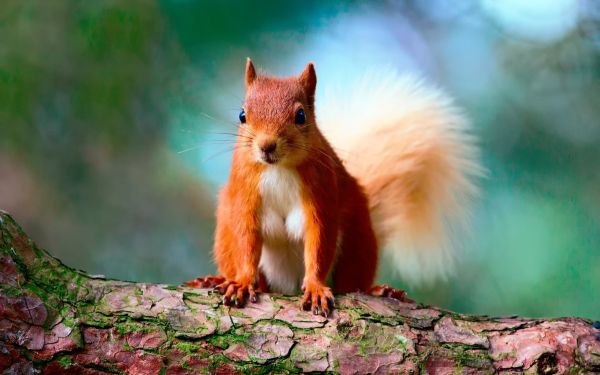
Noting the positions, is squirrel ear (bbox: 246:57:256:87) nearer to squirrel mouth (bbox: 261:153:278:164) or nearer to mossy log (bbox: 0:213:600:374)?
squirrel mouth (bbox: 261:153:278:164)

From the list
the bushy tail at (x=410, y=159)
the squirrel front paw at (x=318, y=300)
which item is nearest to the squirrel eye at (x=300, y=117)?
the squirrel front paw at (x=318, y=300)

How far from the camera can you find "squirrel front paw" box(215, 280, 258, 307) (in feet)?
4.93

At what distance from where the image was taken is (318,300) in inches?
60.5

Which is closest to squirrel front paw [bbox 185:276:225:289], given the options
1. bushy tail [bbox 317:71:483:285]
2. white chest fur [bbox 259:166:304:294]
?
white chest fur [bbox 259:166:304:294]

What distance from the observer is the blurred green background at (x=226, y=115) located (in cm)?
230

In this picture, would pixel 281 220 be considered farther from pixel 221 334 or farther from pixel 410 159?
pixel 410 159

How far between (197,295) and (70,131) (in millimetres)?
1038

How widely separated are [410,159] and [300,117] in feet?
2.38

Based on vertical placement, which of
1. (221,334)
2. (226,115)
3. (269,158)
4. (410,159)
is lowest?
(221,334)

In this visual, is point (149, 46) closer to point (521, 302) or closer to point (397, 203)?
point (397, 203)

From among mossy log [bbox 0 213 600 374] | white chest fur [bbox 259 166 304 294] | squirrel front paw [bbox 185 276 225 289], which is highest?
white chest fur [bbox 259 166 304 294]

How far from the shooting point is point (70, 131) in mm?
2299

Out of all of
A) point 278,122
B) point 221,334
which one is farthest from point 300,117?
point 221,334

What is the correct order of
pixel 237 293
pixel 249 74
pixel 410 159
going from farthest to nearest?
pixel 410 159 → pixel 249 74 → pixel 237 293
